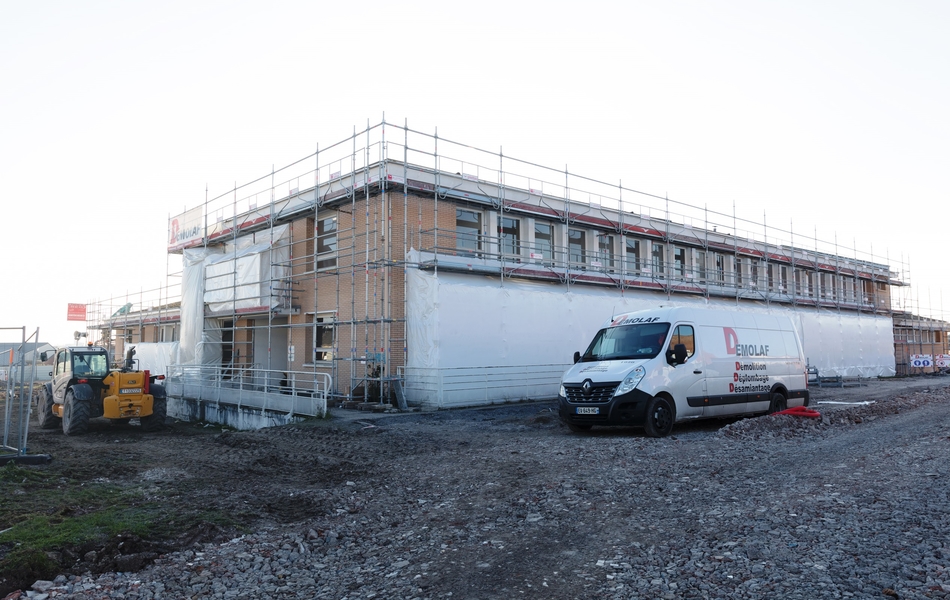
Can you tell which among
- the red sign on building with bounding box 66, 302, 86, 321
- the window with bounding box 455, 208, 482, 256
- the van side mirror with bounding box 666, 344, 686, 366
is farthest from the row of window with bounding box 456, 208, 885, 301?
the red sign on building with bounding box 66, 302, 86, 321

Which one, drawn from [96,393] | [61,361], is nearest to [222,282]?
[61,361]

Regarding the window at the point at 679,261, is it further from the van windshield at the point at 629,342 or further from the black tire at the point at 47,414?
the black tire at the point at 47,414

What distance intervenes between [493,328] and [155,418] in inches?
342

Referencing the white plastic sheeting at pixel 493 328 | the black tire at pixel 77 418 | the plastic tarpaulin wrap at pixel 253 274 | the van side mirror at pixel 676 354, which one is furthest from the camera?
the plastic tarpaulin wrap at pixel 253 274

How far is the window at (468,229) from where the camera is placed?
67.2 ft

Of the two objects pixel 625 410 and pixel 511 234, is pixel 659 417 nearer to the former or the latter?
pixel 625 410

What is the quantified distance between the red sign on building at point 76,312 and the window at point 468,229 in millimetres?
27236

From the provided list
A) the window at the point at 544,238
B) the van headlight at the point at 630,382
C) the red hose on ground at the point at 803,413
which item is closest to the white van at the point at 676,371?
the van headlight at the point at 630,382

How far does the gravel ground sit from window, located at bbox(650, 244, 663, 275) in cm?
1718

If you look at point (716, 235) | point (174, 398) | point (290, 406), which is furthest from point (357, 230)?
point (716, 235)

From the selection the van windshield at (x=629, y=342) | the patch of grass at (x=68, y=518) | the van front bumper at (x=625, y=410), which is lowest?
the patch of grass at (x=68, y=518)

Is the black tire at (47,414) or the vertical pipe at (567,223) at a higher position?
the vertical pipe at (567,223)

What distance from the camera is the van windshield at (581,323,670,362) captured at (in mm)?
12234

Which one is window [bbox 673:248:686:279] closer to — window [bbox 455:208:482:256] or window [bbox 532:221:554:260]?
window [bbox 532:221:554:260]
